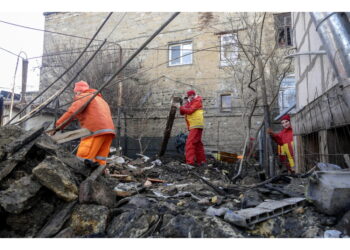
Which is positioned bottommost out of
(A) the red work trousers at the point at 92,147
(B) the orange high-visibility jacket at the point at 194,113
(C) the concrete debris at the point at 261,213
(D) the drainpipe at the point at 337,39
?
(C) the concrete debris at the point at 261,213

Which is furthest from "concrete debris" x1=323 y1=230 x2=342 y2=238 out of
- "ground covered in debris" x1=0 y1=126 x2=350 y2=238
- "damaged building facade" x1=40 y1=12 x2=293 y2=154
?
"damaged building facade" x1=40 y1=12 x2=293 y2=154

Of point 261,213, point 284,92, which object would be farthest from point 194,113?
point 284,92

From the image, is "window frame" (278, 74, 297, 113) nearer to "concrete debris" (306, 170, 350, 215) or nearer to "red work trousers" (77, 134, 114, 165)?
"red work trousers" (77, 134, 114, 165)

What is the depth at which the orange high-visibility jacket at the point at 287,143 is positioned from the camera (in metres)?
5.38

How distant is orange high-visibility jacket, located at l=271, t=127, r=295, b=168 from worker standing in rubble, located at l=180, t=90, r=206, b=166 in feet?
5.60

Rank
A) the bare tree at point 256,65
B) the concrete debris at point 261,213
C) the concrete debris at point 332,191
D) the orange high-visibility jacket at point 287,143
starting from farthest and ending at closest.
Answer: the orange high-visibility jacket at point 287,143 → the bare tree at point 256,65 → the concrete debris at point 261,213 → the concrete debris at point 332,191

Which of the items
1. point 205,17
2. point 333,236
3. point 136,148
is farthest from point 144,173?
point 205,17

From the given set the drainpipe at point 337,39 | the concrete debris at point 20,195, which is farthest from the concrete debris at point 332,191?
the concrete debris at point 20,195

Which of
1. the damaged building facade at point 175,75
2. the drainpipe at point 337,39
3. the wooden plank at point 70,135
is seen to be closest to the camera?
the drainpipe at point 337,39

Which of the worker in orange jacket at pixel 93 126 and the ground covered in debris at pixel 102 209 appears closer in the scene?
the ground covered in debris at pixel 102 209

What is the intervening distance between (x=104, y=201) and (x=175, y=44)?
34.3 ft

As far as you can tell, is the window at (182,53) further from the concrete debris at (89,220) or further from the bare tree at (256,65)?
the concrete debris at (89,220)

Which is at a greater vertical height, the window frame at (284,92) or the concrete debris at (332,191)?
the window frame at (284,92)

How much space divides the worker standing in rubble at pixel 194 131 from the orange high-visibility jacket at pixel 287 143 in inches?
67.3
